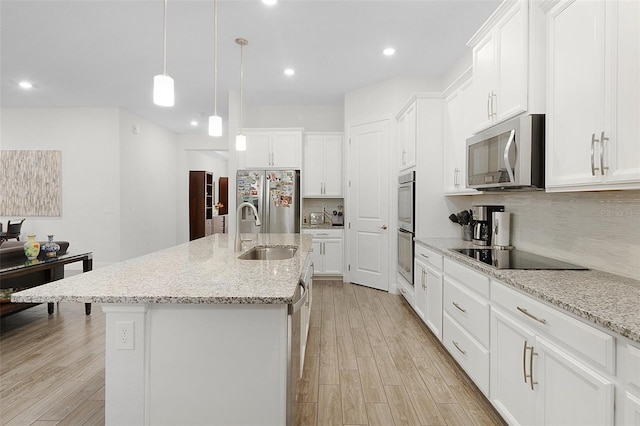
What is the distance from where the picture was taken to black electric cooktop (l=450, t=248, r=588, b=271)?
2.02m

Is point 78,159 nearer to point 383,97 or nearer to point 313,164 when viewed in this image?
point 313,164

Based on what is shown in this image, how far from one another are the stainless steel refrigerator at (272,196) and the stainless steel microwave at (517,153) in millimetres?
3295

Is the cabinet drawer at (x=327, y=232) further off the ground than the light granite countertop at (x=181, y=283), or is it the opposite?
the light granite countertop at (x=181, y=283)

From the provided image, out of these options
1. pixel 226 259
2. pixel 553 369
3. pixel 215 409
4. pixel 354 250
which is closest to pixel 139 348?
pixel 215 409

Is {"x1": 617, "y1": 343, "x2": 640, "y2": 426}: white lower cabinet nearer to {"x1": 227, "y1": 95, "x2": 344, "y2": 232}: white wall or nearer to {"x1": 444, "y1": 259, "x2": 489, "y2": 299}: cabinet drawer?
{"x1": 444, "y1": 259, "x2": 489, "y2": 299}: cabinet drawer

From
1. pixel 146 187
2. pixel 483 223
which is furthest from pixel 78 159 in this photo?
pixel 483 223

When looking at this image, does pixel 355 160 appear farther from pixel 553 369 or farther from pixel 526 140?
pixel 553 369

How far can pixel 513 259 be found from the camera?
→ 229 centimetres

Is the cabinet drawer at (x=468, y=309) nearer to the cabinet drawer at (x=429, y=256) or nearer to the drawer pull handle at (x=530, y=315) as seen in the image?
→ the cabinet drawer at (x=429, y=256)

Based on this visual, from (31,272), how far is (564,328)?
433cm

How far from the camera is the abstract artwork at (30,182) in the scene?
6328 mm

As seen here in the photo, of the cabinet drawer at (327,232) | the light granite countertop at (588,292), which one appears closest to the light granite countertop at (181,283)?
the light granite countertop at (588,292)

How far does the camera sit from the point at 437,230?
3.80 metres

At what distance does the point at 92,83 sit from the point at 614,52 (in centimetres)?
590
